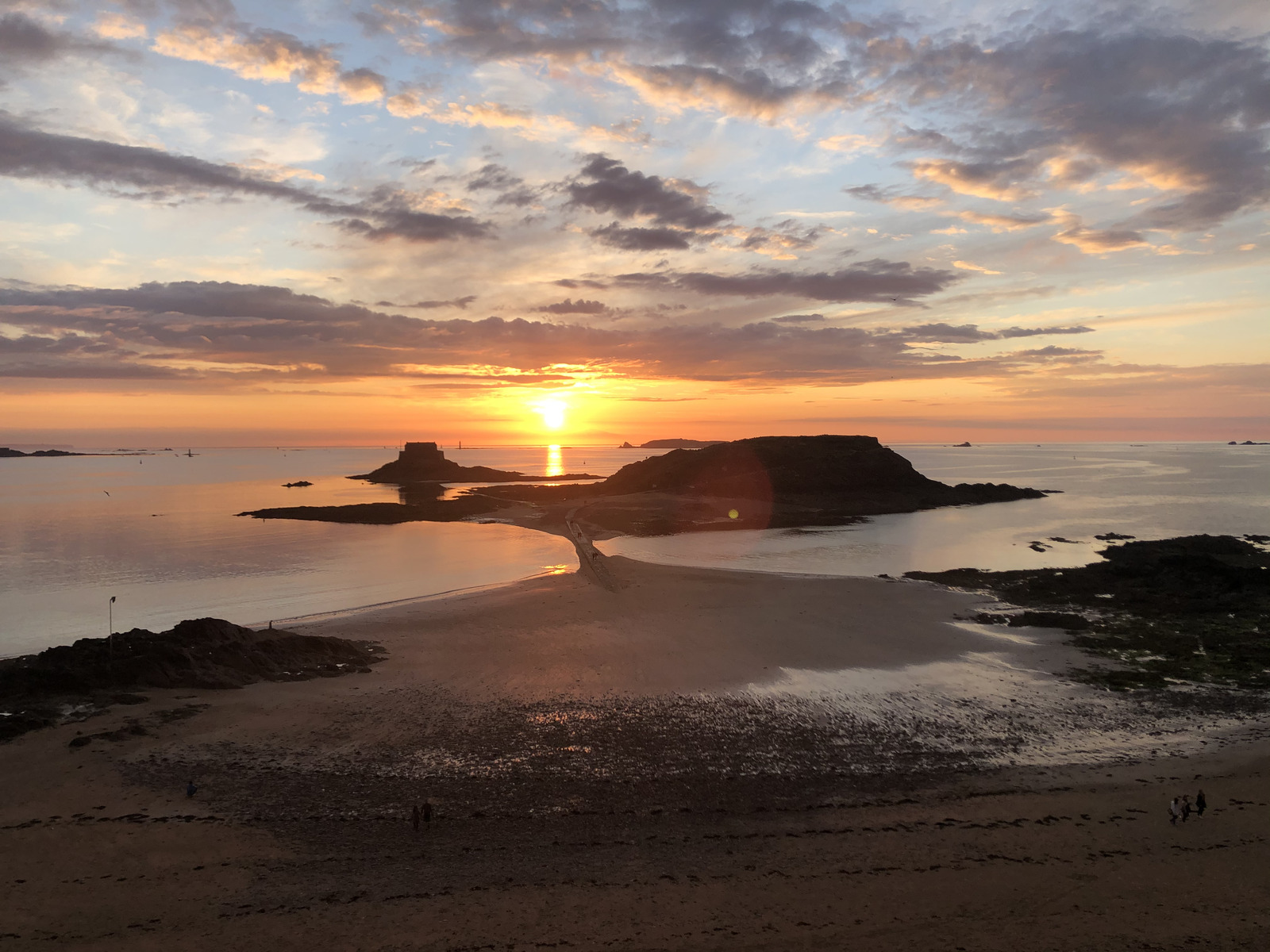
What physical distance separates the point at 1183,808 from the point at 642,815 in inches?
432

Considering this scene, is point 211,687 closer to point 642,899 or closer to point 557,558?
point 642,899

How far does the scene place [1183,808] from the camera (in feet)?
46.6

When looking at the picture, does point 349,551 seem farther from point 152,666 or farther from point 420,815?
point 420,815

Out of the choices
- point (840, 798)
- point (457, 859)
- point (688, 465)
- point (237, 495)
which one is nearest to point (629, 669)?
point (840, 798)

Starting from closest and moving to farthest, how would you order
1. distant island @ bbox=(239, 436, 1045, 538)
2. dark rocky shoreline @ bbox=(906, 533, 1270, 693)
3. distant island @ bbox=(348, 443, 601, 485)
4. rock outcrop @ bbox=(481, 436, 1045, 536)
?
dark rocky shoreline @ bbox=(906, 533, 1270, 693) < distant island @ bbox=(239, 436, 1045, 538) < rock outcrop @ bbox=(481, 436, 1045, 536) < distant island @ bbox=(348, 443, 601, 485)

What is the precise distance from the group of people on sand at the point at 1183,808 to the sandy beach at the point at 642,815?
18 centimetres

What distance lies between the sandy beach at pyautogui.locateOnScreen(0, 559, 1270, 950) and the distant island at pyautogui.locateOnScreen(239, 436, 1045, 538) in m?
45.6

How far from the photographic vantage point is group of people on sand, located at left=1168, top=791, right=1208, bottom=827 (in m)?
14.2

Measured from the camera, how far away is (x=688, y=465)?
96.9 meters

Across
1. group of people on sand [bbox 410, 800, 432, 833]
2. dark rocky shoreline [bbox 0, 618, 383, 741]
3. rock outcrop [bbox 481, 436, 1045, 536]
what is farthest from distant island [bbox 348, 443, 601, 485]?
group of people on sand [bbox 410, 800, 432, 833]

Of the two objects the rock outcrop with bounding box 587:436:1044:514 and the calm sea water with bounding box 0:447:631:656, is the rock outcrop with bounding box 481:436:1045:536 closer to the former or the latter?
the rock outcrop with bounding box 587:436:1044:514

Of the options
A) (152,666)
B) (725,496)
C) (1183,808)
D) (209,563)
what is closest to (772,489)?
(725,496)

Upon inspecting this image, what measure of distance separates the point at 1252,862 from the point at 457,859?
14.8 metres

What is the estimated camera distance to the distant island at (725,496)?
75000 mm
